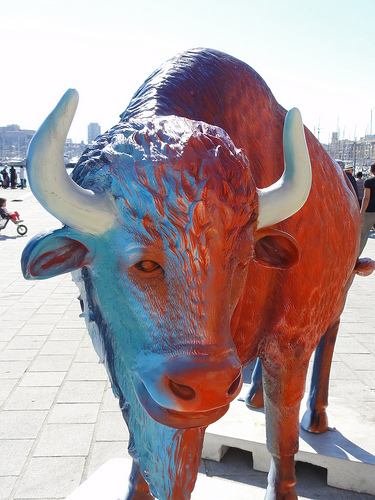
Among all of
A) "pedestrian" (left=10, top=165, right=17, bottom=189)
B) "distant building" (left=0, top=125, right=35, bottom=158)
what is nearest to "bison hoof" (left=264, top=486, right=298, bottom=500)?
"pedestrian" (left=10, top=165, right=17, bottom=189)

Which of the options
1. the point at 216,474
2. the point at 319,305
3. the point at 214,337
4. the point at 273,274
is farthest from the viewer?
the point at 216,474

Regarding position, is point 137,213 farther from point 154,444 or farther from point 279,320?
point 279,320

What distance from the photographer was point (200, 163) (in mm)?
1515

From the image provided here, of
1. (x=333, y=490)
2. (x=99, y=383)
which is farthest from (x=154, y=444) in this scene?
(x=99, y=383)

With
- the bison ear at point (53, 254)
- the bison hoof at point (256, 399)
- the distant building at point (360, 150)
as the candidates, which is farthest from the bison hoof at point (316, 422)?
the distant building at point (360, 150)

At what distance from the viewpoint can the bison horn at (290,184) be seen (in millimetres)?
1781

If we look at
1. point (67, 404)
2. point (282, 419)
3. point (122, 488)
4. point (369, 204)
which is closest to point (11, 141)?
point (369, 204)

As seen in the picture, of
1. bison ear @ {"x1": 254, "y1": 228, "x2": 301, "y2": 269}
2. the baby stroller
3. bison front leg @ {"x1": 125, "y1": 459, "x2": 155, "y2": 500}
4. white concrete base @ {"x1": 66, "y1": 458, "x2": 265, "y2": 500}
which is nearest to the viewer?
bison ear @ {"x1": 254, "y1": 228, "x2": 301, "y2": 269}

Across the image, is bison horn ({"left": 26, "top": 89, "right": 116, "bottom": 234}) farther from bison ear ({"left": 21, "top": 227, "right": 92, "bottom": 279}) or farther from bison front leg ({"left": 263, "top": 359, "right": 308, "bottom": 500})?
bison front leg ({"left": 263, "top": 359, "right": 308, "bottom": 500})

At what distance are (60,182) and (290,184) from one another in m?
0.84

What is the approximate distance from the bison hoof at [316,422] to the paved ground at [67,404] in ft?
0.84

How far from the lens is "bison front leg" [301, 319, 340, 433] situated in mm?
3529

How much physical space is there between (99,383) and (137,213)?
137 inches

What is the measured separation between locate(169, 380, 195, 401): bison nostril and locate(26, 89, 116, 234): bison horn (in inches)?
21.7
